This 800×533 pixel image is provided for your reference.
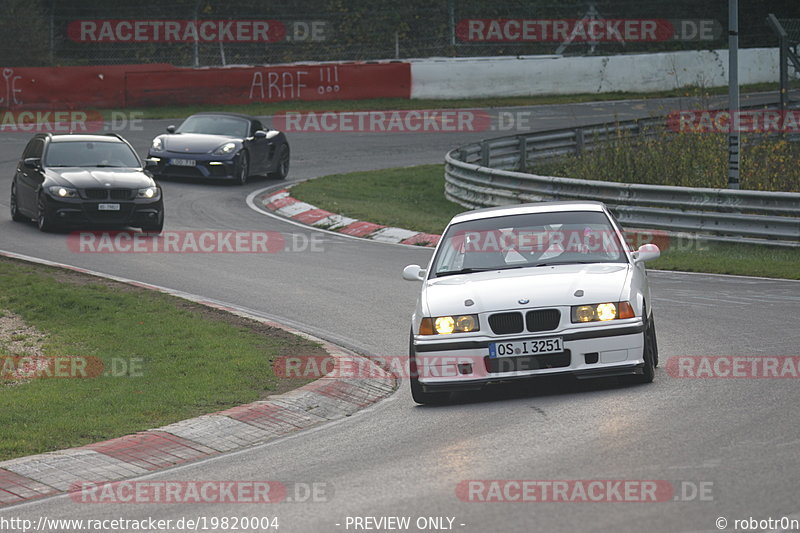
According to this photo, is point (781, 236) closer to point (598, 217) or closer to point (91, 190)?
point (598, 217)

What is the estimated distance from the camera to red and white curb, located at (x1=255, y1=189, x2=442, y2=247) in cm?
2114

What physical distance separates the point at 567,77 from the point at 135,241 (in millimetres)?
24984

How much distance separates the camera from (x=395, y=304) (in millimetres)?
14820

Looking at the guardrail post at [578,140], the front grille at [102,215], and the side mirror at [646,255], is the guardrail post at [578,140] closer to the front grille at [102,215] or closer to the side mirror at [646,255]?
the front grille at [102,215]

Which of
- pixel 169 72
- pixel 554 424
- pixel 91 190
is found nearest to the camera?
pixel 554 424

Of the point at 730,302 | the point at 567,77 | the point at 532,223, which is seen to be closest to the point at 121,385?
the point at 532,223

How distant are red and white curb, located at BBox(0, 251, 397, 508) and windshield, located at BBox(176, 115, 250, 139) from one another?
677 inches

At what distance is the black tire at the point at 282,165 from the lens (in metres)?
29.2

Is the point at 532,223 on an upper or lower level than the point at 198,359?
upper

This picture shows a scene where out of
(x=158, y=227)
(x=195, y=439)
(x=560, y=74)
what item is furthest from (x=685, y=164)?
(x=560, y=74)

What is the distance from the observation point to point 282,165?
2928 centimetres

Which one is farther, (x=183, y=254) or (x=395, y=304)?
(x=183, y=254)
